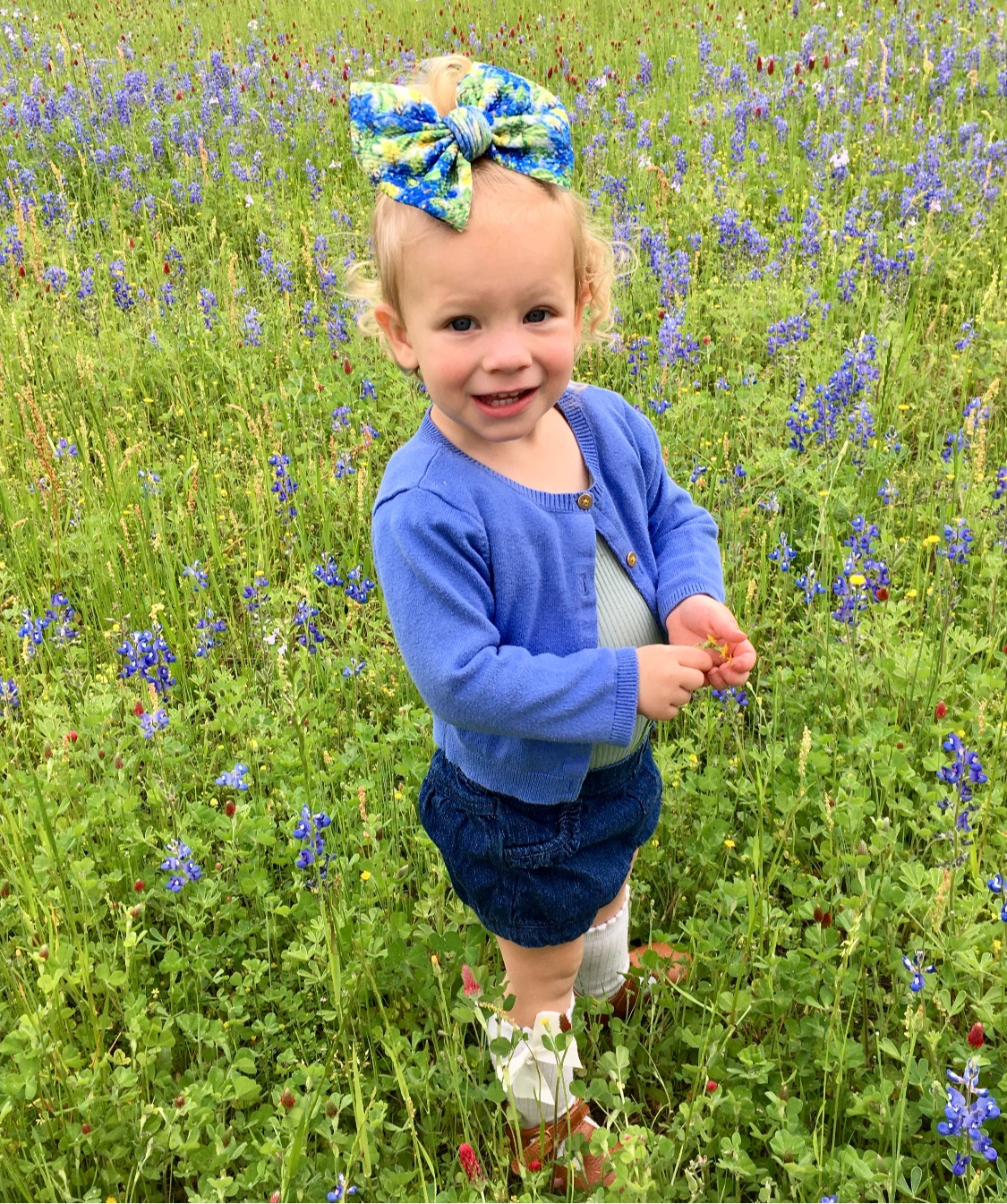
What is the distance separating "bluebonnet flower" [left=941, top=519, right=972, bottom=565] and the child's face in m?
1.64

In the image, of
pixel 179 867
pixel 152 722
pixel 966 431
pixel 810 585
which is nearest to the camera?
pixel 179 867

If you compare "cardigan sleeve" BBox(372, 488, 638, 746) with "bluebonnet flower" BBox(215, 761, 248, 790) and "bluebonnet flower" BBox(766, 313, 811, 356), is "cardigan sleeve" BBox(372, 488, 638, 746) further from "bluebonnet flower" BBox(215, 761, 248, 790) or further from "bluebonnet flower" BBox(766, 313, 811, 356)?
"bluebonnet flower" BBox(766, 313, 811, 356)

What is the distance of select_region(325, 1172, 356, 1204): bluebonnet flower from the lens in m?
1.66

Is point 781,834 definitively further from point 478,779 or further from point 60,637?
point 60,637

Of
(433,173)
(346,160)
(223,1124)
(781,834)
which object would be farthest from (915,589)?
(346,160)

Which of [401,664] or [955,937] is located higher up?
[955,937]

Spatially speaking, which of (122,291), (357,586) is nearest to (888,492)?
(357,586)

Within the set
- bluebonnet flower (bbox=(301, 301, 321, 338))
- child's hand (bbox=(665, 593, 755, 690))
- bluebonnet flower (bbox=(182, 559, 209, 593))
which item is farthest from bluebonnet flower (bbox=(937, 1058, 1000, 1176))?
bluebonnet flower (bbox=(301, 301, 321, 338))

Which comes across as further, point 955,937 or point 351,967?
point 351,967

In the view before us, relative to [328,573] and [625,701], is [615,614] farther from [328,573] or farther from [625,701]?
[328,573]

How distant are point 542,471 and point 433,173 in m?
0.55

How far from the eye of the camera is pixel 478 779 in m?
1.97

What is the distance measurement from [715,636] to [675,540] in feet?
1.01

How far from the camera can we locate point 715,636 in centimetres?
192
